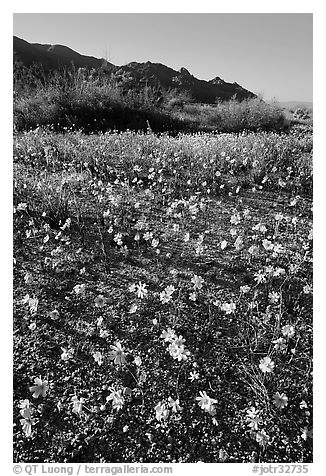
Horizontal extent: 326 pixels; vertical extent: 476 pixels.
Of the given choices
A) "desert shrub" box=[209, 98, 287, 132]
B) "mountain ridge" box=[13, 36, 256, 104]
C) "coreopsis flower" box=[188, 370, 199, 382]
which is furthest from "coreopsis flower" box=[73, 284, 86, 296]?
"mountain ridge" box=[13, 36, 256, 104]

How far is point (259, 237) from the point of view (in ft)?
13.3

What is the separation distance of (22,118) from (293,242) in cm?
1247

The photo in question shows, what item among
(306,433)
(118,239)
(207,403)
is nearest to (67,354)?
(207,403)

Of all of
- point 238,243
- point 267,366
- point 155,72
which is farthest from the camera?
point 155,72

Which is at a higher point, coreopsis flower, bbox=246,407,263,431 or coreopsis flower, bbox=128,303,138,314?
coreopsis flower, bbox=128,303,138,314

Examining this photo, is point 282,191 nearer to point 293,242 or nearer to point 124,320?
point 293,242

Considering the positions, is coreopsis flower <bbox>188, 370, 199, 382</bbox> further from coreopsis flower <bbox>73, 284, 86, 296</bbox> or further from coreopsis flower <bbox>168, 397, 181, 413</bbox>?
coreopsis flower <bbox>73, 284, 86, 296</bbox>

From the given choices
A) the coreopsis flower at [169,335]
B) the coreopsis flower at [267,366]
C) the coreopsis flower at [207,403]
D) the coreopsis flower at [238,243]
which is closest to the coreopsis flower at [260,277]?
the coreopsis flower at [238,243]

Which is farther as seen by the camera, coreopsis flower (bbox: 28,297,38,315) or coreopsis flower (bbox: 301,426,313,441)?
coreopsis flower (bbox: 28,297,38,315)

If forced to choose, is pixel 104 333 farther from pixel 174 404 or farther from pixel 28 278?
pixel 28 278

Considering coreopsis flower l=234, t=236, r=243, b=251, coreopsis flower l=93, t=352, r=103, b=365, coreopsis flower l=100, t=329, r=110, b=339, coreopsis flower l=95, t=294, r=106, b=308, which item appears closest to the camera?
coreopsis flower l=93, t=352, r=103, b=365

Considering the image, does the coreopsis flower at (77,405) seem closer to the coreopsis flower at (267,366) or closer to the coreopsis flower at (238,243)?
the coreopsis flower at (267,366)

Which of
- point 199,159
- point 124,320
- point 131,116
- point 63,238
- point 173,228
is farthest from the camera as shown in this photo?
point 131,116

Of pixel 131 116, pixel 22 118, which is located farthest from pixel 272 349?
pixel 131 116
